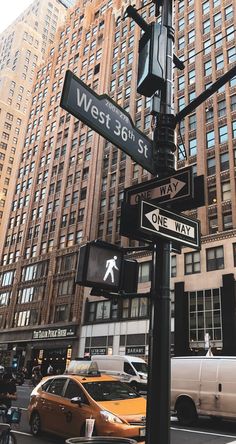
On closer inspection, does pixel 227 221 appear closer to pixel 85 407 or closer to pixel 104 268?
pixel 85 407

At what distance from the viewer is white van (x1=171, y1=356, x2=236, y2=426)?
12.4 m

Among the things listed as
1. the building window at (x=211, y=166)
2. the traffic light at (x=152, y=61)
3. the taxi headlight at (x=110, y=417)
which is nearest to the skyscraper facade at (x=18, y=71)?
the building window at (x=211, y=166)

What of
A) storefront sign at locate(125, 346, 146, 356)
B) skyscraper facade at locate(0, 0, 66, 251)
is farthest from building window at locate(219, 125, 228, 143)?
skyscraper facade at locate(0, 0, 66, 251)

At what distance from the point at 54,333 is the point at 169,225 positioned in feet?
157

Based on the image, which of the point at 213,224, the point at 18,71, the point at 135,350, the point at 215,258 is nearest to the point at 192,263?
the point at 215,258

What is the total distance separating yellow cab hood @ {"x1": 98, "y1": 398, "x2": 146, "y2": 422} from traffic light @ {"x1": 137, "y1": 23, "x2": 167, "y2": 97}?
6.67 metres

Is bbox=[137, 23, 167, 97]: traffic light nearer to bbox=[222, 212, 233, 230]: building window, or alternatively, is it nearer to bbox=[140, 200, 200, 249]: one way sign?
bbox=[140, 200, 200, 249]: one way sign

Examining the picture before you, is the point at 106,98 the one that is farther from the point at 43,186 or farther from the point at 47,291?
the point at 43,186

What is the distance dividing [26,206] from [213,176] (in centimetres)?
3590

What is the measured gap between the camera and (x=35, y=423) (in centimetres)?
1066

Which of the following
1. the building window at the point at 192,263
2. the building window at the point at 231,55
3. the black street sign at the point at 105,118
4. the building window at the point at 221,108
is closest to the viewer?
the black street sign at the point at 105,118

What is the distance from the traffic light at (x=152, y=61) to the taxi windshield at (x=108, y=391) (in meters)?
7.03

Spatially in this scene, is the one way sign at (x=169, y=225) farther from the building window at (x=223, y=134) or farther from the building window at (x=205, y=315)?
the building window at (x=223, y=134)

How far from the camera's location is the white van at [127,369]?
24.4 meters
